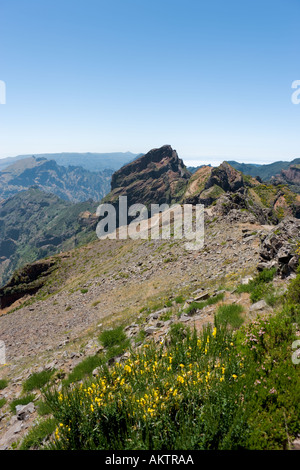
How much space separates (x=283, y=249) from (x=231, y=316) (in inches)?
219

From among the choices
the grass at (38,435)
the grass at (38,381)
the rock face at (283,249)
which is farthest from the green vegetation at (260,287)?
the grass at (38,381)

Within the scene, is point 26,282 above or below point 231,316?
below

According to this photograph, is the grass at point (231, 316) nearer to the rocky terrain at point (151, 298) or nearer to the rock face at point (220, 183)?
the rocky terrain at point (151, 298)

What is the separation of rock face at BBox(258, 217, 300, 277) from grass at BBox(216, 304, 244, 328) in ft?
11.4

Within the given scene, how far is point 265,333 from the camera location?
21.7 ft

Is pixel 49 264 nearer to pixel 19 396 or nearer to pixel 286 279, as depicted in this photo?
pixel 19 396

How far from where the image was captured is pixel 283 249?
12.5 m

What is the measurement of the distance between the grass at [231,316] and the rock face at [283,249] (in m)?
3.47

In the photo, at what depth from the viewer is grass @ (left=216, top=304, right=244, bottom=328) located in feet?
28.3

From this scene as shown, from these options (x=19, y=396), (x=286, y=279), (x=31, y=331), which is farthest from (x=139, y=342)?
(x=31, y=331)

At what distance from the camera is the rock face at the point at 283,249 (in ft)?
37.7

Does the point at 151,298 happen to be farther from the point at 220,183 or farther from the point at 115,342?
the point at 220,183

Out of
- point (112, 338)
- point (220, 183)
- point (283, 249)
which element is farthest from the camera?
point (220, 183)

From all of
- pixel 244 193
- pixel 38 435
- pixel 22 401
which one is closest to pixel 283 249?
pixel 38 435
